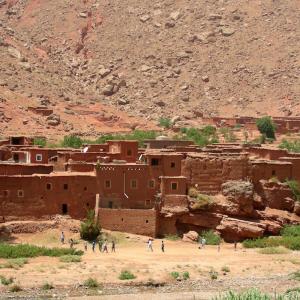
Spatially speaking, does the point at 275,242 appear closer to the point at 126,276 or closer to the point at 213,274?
the point at 213,274

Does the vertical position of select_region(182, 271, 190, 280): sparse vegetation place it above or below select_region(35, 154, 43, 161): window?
below

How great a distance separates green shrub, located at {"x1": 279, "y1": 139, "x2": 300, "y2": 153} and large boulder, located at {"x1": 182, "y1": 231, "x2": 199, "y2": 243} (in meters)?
20.6

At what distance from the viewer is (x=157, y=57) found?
304ft

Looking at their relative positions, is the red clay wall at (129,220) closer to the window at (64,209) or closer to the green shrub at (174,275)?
the window at (64,209)

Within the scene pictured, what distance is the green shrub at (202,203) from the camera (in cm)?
3956

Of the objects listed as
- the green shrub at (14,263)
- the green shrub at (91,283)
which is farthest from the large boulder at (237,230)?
the green shrub at (14,263)

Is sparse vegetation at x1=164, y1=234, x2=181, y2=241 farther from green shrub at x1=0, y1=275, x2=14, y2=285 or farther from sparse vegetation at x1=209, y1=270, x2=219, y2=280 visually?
green shrub at x1=0, y1=275, x2=14, y2=285

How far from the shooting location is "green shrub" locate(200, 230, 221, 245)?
128 ft

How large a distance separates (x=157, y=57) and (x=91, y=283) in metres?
61.8

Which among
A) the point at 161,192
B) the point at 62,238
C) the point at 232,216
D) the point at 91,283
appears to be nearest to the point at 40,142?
the point at 161,192

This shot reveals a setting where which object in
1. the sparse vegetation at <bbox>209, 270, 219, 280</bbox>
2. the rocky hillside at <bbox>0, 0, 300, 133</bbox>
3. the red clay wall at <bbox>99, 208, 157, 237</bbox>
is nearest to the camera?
the sparse vegetation at <bbox>209, 270, 219, 280</bbox>

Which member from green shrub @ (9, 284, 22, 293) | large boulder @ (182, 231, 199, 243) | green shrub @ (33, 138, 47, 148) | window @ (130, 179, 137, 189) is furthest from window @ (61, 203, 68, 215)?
green shrub @ (33, 138, 47, 148)

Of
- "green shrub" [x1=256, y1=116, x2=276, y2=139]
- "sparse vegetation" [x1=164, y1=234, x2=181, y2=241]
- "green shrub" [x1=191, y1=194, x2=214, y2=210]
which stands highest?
"green shrub" [x1=256, y1=116, x2=276, y2=139]

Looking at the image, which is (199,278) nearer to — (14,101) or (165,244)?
(165,244)
